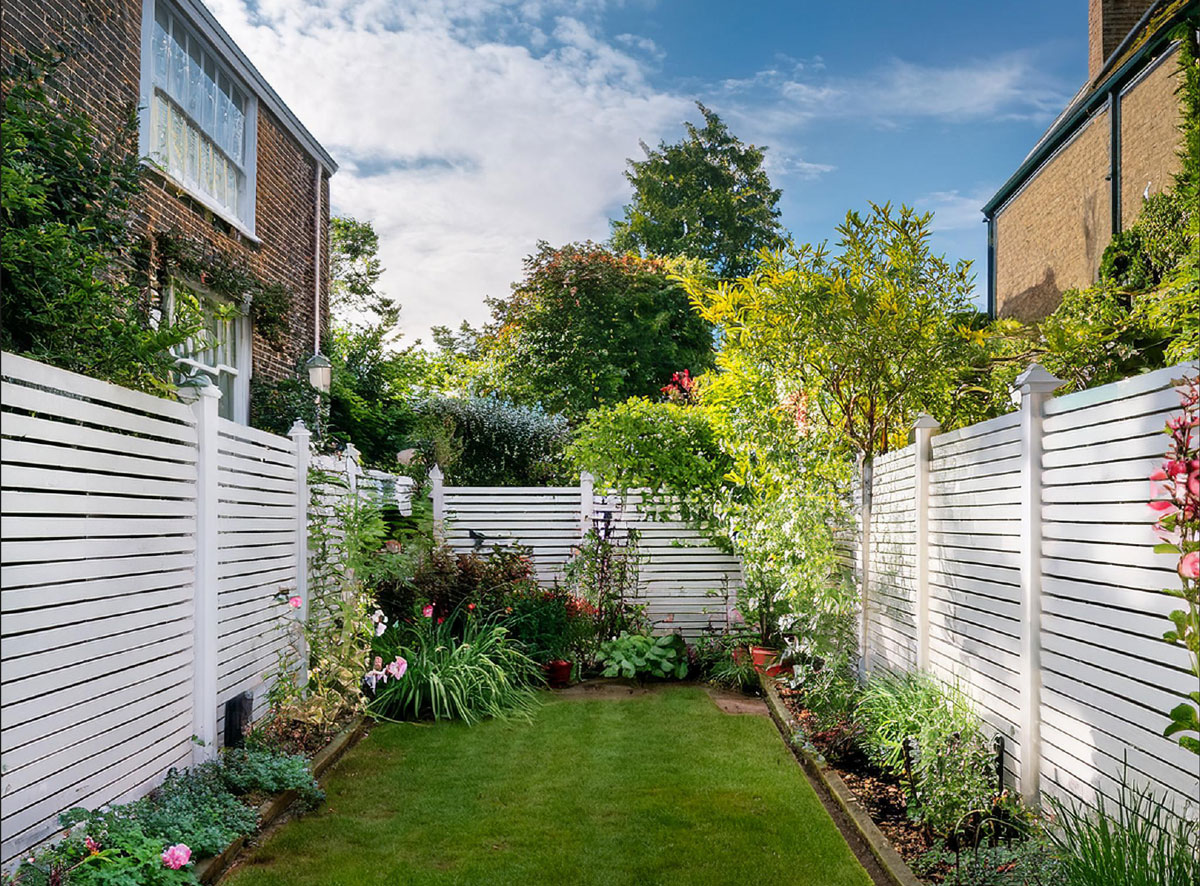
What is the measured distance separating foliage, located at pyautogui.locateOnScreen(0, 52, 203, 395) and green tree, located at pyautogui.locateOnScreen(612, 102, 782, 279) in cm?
2459

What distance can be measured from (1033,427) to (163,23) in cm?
797

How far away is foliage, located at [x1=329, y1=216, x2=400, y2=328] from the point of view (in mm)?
25828

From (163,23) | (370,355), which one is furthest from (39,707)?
(370,355)

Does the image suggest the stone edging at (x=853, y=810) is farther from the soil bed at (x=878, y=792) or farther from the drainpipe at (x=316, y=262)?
the drainpipe at (x=316, y=262)

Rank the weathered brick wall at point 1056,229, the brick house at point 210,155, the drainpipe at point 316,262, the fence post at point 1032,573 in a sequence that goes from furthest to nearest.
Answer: the drainpipe at point 316,262
the weathered brick wall at point 1056,229
the brick house at point 210,155
the fence post at point 1032,573

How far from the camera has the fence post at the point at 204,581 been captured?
15.0ft

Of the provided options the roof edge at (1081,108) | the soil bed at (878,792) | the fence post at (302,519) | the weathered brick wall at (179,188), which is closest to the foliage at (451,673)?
the fence post at (302,519)

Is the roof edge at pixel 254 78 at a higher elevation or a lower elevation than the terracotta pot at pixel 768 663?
higher

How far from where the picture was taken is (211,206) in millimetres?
8602

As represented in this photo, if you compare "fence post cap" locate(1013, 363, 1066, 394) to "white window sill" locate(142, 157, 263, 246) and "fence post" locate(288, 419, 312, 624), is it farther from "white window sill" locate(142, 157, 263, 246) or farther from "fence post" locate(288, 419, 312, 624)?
"white window sill" locate(142, 157, 263, 246)

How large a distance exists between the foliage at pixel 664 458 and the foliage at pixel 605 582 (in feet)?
1.86

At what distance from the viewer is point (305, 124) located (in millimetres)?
11086

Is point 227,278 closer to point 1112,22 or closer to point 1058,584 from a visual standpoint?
point 1058,584

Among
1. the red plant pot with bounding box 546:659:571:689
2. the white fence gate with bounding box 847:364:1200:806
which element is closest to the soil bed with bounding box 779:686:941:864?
the white fence gate with bounding box 847:364:1200:806
